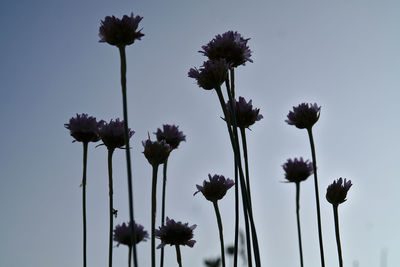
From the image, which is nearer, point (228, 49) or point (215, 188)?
point (228, 49)

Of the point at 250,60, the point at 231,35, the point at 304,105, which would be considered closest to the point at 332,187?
the point at 304,105

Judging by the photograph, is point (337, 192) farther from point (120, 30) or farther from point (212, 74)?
point (120, 30)

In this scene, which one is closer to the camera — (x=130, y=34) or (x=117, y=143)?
(x=130, y=34)

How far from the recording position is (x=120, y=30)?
1.71 meters

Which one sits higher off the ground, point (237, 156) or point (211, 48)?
point (211, 48)

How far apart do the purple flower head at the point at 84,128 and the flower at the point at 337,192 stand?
1.14 metres

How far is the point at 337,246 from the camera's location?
2.08 meters

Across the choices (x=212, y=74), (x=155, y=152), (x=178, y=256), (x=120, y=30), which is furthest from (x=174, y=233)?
(x=120, y=30)

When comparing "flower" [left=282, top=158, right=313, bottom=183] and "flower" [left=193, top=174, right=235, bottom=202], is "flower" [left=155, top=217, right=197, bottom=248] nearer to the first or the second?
"flower" [left=193, top=174, right=235, bottom=202]

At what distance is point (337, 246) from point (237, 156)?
0.72 meters

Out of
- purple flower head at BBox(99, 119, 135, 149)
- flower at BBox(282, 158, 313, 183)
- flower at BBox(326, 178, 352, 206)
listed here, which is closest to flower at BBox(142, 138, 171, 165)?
purple flower head at BBox(99, 119, 135, 149)

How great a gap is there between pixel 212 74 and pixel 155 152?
1.34ft

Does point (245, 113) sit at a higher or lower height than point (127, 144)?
higher

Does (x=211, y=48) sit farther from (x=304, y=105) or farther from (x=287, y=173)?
(x=287, y=173)
